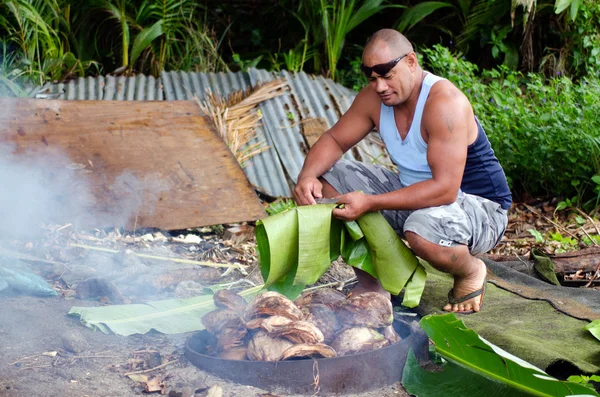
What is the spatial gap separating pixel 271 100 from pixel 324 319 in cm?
435

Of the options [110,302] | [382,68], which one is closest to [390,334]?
[382,68]

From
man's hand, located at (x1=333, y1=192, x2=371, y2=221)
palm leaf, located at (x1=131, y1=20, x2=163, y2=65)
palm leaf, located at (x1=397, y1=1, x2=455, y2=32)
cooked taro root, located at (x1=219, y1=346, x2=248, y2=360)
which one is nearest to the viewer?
cooked taro root, located at (x1=219, y1=346, x2=248, y2=360)

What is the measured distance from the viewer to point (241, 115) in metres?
6.63

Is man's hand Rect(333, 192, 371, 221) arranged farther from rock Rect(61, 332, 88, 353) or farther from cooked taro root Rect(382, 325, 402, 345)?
rock Rect(61, 332, 88, 353)

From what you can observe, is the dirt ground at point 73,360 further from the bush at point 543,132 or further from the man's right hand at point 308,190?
the bush at point 543,132

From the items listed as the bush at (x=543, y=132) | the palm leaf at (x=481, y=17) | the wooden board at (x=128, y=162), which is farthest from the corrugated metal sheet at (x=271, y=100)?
the palm leaf at (x=481, y=17)

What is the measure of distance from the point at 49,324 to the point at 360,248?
1.47 meters

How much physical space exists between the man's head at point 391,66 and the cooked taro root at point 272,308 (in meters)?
1.16

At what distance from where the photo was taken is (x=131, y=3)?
27.2ft

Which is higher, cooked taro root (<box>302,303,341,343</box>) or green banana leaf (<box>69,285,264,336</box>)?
cooked taro root (<box>302,303,341,343</box>)

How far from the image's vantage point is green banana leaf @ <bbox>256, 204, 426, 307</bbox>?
3.18 metres

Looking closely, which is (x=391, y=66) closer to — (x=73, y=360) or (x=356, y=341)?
(x=356, y=341)

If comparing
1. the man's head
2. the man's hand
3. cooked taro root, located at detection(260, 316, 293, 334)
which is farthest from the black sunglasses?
cooked taro root, located at detection(260, 316, 293, 334)

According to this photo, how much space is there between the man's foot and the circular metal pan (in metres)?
0.81
